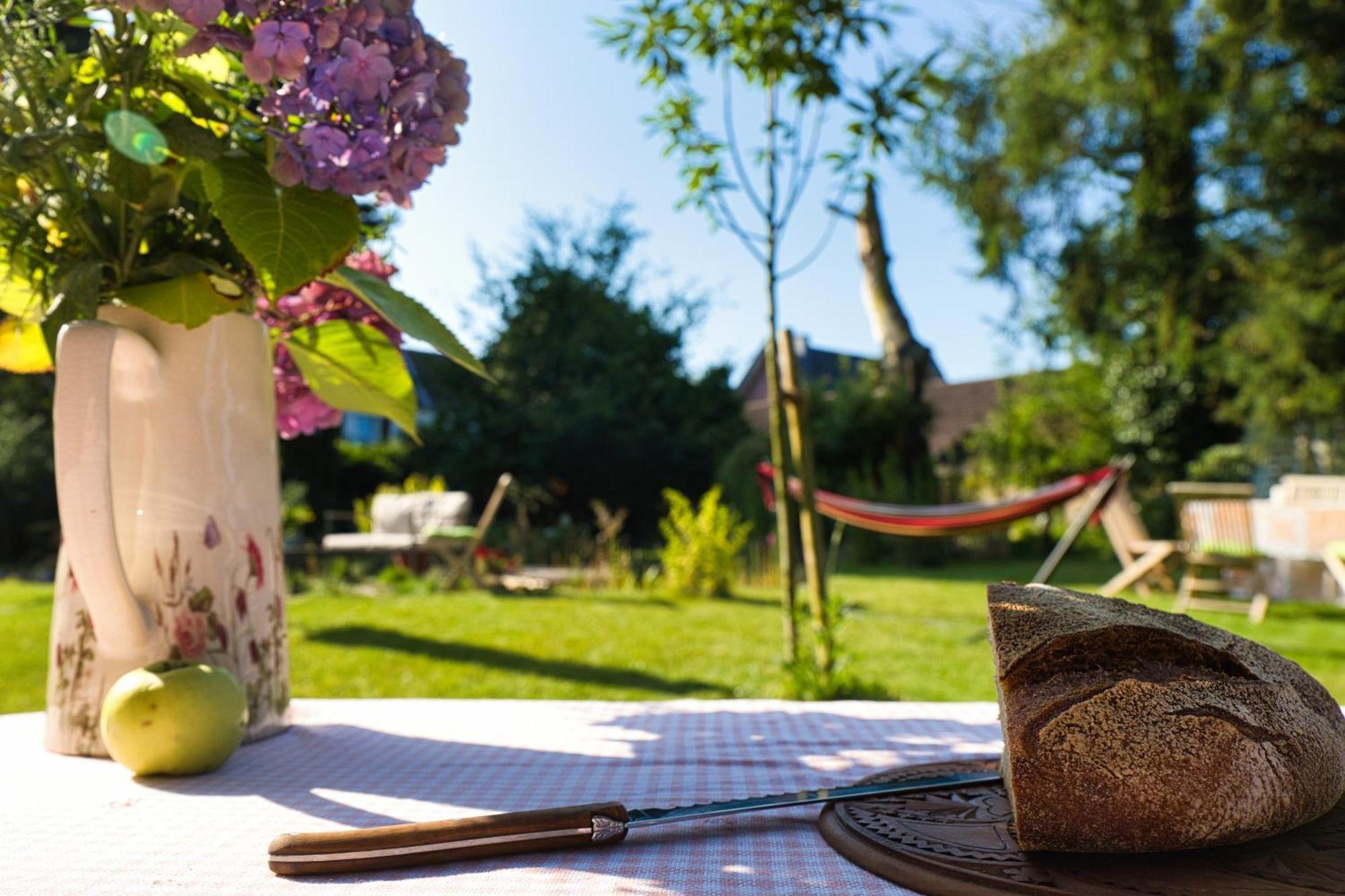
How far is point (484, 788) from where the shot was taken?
833 mm

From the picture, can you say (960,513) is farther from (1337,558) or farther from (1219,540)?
(1219,540)

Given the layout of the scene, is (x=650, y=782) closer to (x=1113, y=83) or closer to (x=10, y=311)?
(x=10, y=311)

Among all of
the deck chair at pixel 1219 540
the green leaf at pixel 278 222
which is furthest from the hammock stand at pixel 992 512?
the green leaf at pixel 278 222

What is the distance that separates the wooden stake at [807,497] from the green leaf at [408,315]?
2218 mm

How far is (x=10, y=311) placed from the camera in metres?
1.07

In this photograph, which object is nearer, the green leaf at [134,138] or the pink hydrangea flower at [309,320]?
the green leaf at [134,138]

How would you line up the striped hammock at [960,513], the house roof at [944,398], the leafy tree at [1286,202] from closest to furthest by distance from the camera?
the striped hammock at [960,513], the leafy tree at [1286,202], the house roof at [944,398]

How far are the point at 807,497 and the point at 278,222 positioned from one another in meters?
2.62

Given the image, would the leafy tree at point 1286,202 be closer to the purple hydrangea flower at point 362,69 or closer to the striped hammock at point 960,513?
the striped hammock at point 960,513

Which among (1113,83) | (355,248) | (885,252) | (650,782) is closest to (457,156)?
(355,248)

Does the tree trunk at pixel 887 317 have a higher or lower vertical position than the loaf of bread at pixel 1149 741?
higher

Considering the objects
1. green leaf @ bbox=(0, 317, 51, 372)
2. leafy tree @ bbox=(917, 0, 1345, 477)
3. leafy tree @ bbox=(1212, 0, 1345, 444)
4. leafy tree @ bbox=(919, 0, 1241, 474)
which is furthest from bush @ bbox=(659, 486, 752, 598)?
leafy tree @ bbox=(919, 0, 1241, 474)

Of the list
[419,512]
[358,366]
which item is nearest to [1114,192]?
[419,512]

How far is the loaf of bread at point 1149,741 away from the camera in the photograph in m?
0.58
